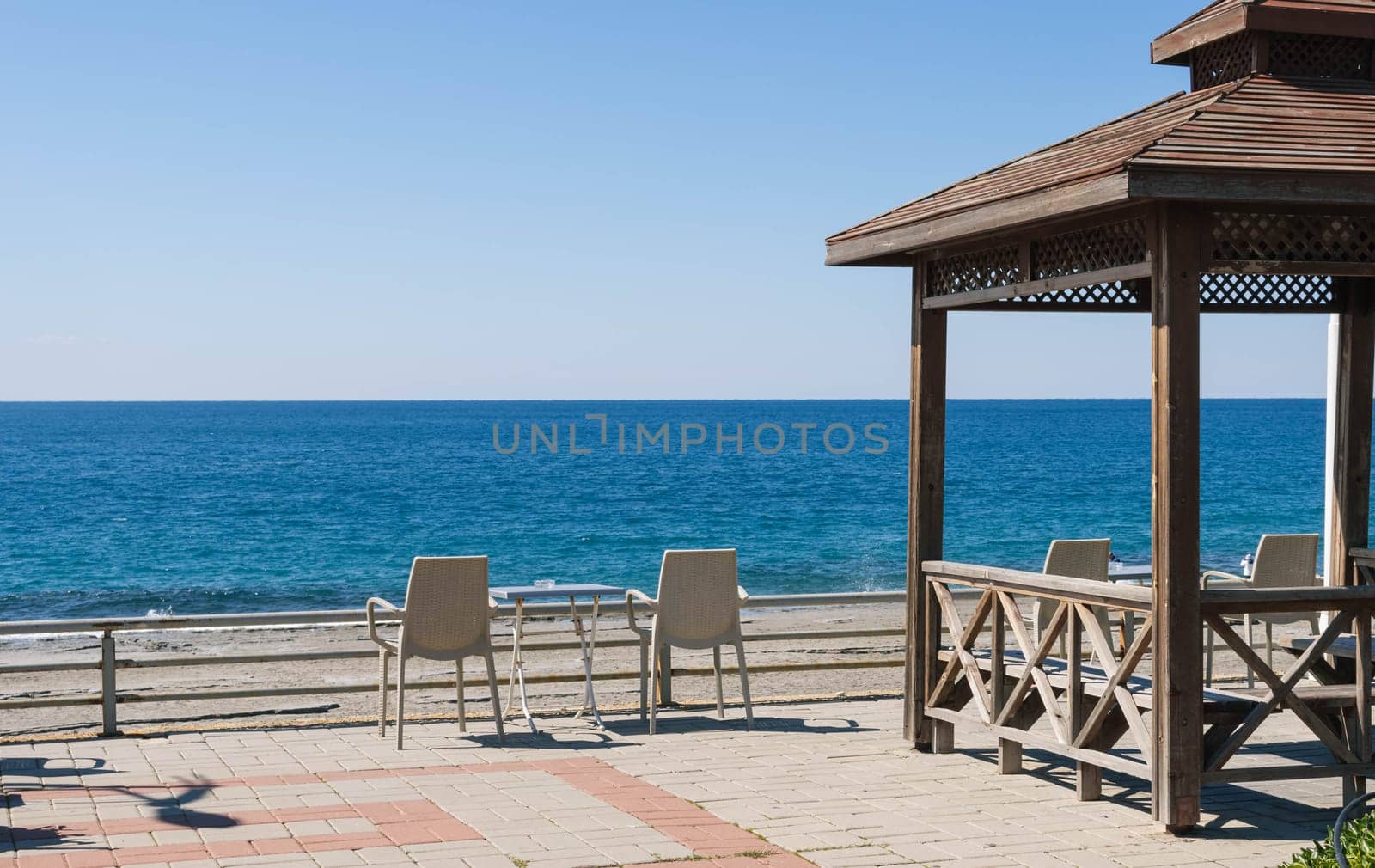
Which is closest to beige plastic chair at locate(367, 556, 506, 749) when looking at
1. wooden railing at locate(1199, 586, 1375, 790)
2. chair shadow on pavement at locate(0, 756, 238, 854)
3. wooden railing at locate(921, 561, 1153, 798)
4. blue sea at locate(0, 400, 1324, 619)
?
chair shadow on pavement at locate(0, 756, 238, 854)

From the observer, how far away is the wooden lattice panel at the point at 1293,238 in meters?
5.68

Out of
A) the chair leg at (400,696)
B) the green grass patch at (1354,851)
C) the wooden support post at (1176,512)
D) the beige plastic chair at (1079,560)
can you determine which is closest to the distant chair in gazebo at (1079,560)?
the beige plastic chair at (1079,560)

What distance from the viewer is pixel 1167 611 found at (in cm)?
564

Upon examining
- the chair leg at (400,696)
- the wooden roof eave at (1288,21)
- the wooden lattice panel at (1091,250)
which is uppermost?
the wooden roof eave at (1288,21)

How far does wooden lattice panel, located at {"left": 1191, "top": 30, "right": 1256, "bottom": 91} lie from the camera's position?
21.8 ft

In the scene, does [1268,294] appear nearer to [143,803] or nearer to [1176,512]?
[1176,512]

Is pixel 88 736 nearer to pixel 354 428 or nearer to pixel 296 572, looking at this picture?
pixel 296 572

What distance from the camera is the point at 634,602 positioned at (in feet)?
28.4

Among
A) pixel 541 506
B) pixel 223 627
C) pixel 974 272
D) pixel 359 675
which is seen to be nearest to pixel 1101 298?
pixel 974 272

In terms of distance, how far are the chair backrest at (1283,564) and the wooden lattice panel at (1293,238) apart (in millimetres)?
3223

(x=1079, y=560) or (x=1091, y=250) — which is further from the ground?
(x=1091, y=250)

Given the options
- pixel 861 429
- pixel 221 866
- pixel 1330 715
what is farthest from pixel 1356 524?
pixel 861 429

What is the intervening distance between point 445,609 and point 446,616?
4cm

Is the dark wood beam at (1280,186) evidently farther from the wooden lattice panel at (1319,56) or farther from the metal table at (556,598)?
the metal table at (556,598)
